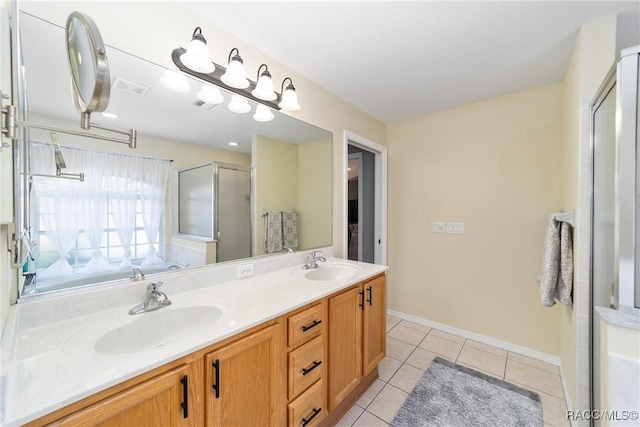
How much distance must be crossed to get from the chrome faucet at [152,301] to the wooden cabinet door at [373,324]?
1.19m

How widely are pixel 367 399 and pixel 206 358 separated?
137cm

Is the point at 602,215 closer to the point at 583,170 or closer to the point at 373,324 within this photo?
the point at 583,170

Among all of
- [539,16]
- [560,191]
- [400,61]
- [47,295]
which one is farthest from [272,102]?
[560,191]

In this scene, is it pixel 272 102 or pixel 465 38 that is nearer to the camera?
pixel 465 38

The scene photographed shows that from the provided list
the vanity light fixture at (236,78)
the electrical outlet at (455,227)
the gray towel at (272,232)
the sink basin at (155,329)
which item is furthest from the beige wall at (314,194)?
the electrical outlet at (455,227)

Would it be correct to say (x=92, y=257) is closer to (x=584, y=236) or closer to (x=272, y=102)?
(x=272, y=102)

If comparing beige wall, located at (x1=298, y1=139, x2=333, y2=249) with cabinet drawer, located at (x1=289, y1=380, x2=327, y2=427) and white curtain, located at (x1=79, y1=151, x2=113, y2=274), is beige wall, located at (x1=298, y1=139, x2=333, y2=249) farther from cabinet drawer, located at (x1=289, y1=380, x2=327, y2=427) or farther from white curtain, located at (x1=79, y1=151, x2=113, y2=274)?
white curtain, located at (x1=79, y1=151, x2=113, y2=274)

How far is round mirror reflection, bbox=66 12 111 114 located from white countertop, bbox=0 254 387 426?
719 millimetres

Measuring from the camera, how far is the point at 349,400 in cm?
162

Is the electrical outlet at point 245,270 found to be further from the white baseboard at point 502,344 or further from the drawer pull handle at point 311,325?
the white baseboard at point 502,344

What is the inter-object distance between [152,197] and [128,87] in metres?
0.54

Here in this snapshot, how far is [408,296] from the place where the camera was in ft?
9.51

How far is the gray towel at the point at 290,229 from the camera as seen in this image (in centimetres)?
195

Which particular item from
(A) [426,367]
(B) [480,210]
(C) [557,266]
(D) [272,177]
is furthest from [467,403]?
(D) [272,177]
